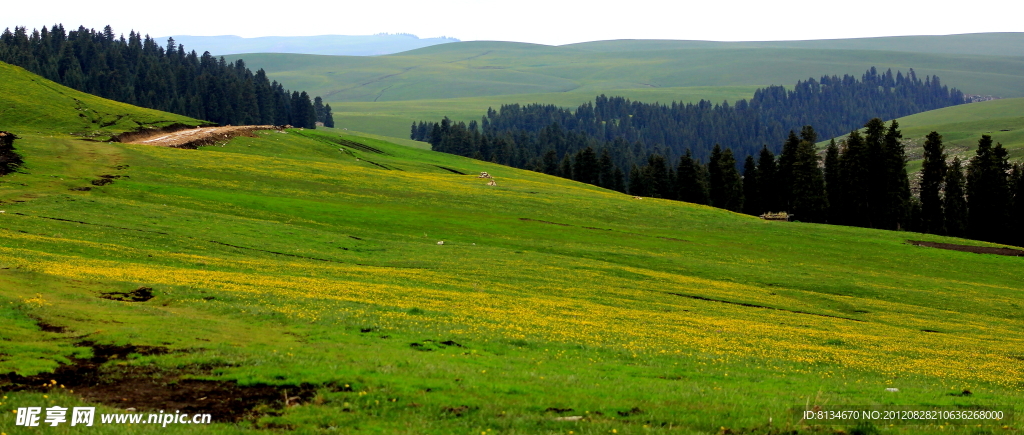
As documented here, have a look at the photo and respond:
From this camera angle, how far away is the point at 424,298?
33906 millimetres

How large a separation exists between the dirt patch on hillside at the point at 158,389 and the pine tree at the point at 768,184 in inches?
4800

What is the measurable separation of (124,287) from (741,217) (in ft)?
250

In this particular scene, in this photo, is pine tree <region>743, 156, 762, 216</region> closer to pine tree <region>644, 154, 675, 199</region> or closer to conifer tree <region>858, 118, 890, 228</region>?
pine tree <region>644, 154, 675, 199</region>

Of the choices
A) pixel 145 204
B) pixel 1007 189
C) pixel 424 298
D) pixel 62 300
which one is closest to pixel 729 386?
pixel 424 298

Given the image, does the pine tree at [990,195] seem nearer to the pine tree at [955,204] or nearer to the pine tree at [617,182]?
the pine tree at [955,204]

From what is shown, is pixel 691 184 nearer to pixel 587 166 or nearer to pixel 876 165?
pixel 876 165

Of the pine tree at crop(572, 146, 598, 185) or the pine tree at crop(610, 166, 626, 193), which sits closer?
the pine tree at crop(610, 166, 626, 193)

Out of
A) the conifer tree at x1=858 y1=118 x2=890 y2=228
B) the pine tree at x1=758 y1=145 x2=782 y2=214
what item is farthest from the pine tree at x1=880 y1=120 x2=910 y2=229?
the pine tree at x1=758 y1=145 x2=782 y2=214

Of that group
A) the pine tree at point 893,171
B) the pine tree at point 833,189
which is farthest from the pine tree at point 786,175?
the pine tree at point 893,171

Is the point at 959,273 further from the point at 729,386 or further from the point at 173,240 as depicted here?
the point at 173,240

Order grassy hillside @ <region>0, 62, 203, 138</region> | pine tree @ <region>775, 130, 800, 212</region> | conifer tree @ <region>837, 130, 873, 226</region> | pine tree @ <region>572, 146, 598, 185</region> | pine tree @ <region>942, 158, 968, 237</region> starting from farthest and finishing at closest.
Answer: pine tree @ <region>572, 146, 598, 185</region> → pine tree @ <region>775, 130, 800, 212</region> → pine tree @ <region>942, 158, 968, 237</region> → grassy hillside @ <region>0, 62, 203, 138</region> → conifer tree @ <region>837, 130, 873, 226</region>

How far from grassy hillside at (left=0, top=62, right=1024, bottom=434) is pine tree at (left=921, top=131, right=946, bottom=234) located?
3435 centimetres

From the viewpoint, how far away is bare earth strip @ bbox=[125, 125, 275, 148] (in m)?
104

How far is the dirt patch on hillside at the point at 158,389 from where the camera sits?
14805mm
